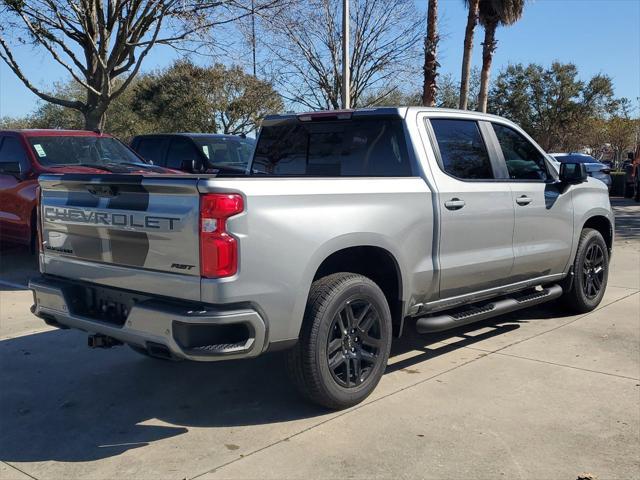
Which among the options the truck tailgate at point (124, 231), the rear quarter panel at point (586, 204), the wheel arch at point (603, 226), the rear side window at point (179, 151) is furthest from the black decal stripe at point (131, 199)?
the rear side window at point (179, 151)

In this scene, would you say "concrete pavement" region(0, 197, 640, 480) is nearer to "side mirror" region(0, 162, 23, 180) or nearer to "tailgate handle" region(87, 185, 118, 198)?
"tailgate handle" region(87, 185, 118, 198)

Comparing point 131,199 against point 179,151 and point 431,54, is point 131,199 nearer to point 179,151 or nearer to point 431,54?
point 179,151

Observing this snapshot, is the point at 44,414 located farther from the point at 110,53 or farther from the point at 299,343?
the point at 110,53

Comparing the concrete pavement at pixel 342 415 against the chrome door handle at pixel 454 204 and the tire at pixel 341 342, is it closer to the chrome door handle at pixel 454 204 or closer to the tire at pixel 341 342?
the tire at pixel 341 342

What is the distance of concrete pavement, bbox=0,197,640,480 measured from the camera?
12.0 feet

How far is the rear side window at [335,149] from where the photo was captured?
505cm

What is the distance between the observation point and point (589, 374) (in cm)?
507

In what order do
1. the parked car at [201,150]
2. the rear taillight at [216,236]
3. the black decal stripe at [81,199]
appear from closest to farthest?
the rear taillight at [216,236]
the black decal stripe at [81,199]
the parked car at [201,150]

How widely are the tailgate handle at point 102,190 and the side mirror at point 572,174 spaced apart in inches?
→ 162

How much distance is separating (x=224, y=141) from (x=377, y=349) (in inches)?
329

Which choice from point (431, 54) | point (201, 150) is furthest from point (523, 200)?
point (431, 54)

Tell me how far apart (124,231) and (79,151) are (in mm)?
6051

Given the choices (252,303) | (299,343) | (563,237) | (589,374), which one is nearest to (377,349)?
(299,343)

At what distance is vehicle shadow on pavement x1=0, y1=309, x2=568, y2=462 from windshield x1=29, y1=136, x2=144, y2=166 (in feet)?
12.1
